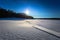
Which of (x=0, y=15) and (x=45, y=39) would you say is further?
(x=0, y=15)

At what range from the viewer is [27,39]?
588cm

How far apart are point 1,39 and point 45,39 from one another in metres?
2.09

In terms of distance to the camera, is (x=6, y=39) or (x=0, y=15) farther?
(x=0, y=15)

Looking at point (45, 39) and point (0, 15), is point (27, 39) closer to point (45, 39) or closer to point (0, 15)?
point (45, 39)

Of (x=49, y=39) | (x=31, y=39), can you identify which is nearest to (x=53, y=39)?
(x=49, y=39)

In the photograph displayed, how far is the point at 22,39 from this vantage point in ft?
19.3

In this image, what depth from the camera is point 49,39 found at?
5.89 m

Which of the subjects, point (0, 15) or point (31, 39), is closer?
point (31, 39)

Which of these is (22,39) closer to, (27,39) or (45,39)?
(27,39)

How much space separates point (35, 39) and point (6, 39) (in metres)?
1.38

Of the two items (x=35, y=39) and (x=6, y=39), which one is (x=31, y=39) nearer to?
(x=35, y=39)

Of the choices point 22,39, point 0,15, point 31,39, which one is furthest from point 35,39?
point 0,15

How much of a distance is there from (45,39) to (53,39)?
39 centimetres

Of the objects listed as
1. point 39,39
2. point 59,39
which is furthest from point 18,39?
A: point 59,39
